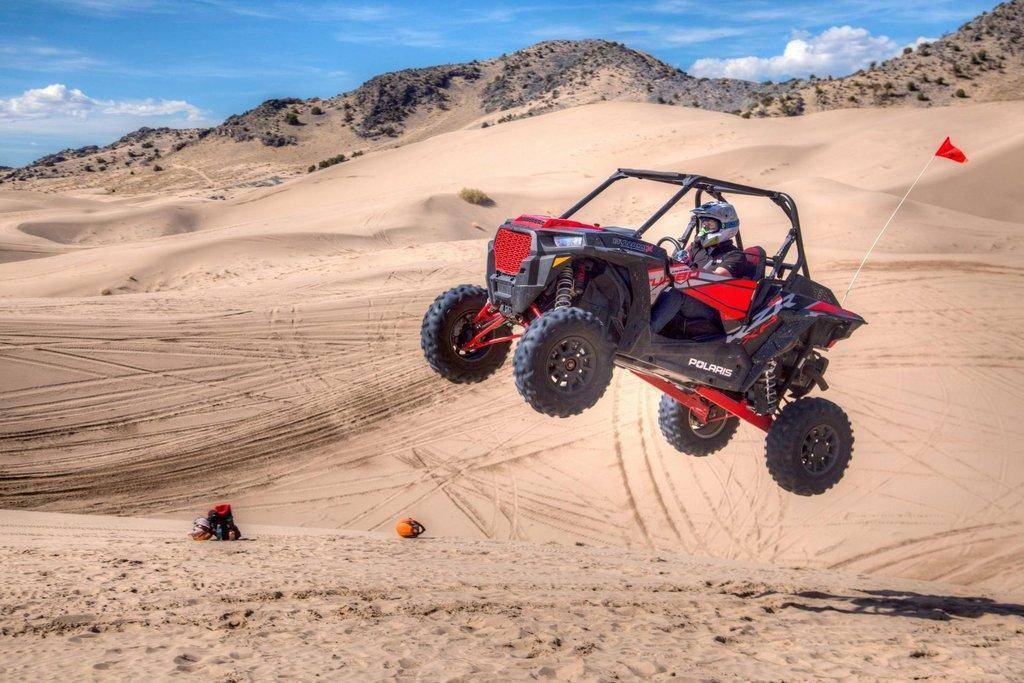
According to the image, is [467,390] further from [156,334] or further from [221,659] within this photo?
[221,659]

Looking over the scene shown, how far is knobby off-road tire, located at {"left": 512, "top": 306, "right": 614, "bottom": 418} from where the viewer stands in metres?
5.71

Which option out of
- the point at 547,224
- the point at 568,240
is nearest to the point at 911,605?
the point at 568,240

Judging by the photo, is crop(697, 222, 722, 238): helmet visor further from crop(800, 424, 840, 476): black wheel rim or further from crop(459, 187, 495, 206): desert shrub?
crop(459, 187, 495, 206): desert shrub

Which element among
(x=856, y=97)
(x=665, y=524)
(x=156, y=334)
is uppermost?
(x=856, y=97)

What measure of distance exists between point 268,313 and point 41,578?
320 inches

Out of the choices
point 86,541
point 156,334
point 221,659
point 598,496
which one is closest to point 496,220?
point 156,334

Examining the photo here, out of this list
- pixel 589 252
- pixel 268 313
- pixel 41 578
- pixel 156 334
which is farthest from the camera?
pixel 268 313

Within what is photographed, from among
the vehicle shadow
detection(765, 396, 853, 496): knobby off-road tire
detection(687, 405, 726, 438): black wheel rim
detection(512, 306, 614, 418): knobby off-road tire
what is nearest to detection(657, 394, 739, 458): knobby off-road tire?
detection(687, 405, 726, 438): black wheel rim

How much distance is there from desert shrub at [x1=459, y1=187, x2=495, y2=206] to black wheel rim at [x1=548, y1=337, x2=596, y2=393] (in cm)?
2278

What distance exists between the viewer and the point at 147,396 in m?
11.8

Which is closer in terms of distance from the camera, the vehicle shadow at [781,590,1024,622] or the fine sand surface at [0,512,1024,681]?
the fine sand surface at [0,512,1024,681]

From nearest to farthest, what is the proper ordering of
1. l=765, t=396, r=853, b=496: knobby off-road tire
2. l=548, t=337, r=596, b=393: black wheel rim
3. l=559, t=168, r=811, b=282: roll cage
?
l=548, t=337, r=596, b=393: black wheel rim < l=559, t=168, r=811, b=282: roll cage < l=765, t=396, r=853, b=496: knobby off-road tire

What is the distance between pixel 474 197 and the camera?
28.4m

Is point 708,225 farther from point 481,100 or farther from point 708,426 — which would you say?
point 481,100
